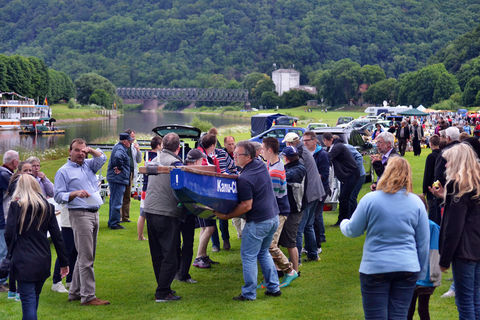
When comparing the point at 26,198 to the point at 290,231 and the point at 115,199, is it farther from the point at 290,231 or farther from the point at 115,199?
the point at 115,199

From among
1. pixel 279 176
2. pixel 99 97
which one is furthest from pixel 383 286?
pixel 99 97

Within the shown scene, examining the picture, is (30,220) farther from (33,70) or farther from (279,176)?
(33,70)

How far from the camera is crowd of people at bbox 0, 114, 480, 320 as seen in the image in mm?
5055

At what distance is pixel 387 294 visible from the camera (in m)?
5.07

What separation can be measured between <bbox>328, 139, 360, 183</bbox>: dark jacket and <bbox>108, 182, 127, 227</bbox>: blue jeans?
4158mm

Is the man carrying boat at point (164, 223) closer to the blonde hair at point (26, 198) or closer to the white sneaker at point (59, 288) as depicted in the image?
the white sneaker at point (59, 288)

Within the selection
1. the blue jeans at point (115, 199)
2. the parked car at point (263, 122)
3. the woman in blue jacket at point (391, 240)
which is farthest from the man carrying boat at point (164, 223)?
the parked car at point (263, 122)

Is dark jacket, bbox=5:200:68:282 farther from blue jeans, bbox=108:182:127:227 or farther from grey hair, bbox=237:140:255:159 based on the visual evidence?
blue jeans, bbox=108:182:127:227

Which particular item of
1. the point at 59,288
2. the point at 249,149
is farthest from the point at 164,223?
the point at 59,288

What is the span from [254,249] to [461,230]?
2632 millimetres

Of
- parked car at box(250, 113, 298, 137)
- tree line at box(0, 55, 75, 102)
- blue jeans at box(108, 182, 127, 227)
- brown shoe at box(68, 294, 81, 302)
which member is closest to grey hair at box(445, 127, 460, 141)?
brown shoe at box(68, 294, 81, 302)

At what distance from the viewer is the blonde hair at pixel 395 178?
4.98 m

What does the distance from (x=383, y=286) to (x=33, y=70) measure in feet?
372

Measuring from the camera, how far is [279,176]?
25.8ft
